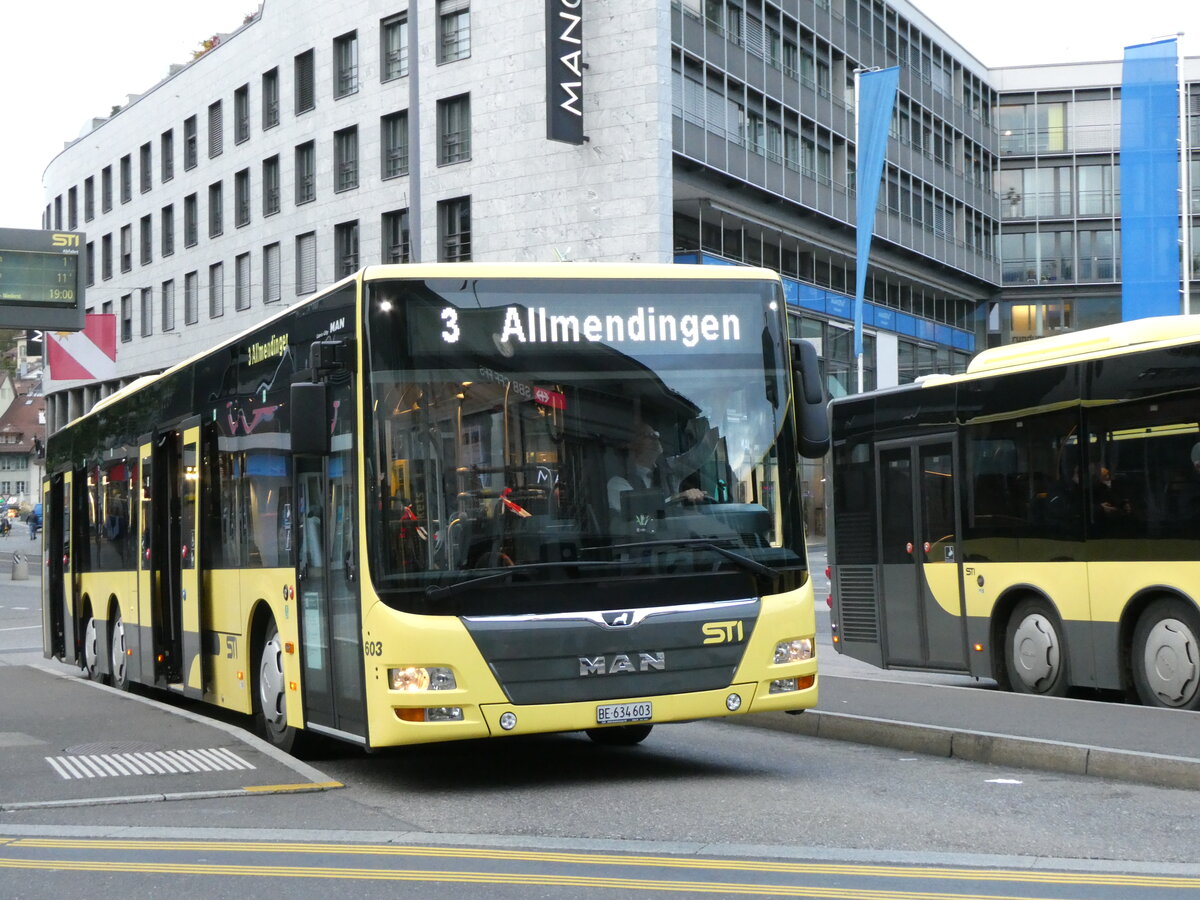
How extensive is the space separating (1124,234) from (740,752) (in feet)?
62.4

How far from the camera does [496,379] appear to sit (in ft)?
29.9

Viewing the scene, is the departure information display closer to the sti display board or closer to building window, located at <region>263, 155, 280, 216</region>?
the sti display board

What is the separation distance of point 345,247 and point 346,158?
2509 millimetres

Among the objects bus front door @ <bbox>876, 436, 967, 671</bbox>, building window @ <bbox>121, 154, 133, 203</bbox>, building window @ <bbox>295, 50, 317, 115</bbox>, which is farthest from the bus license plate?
building window @ <bbox>121, 154, 133, 203</bbox>

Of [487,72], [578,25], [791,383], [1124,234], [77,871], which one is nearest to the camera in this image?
[77,871]

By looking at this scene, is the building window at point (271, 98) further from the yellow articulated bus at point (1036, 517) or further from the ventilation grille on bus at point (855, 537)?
the ventilation grille on bus at point (855, 537)

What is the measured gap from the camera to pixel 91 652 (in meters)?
18.0

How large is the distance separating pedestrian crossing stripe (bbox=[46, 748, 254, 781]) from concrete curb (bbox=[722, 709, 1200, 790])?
4.09 meters

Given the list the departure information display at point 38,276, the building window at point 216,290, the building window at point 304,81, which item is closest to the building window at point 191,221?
the building window at point 216,290

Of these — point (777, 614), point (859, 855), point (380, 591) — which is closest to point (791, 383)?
point (777, 614)

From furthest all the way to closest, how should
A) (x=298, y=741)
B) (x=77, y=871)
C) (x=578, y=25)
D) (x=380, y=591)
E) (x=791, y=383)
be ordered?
(x=578, y=25), (x=298, y=741), (x=791, y=383), (x=380, y=591), (x=77, y=871)

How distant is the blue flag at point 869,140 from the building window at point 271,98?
23304mm

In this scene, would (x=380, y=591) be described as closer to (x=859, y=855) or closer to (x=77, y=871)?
(x=77, y=871)

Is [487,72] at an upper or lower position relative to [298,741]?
upper
